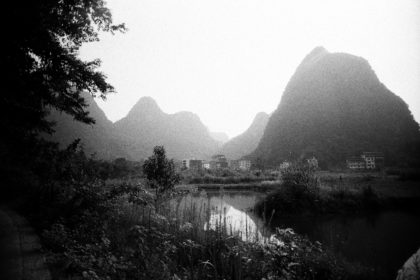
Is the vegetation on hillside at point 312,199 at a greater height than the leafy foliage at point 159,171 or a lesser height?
lesser

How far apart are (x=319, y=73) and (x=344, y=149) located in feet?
240

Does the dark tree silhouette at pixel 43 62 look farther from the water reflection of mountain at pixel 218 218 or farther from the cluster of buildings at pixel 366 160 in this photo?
the cluster of buildings at pixel 366 160

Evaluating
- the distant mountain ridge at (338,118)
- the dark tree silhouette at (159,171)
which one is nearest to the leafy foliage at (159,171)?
the dark tree silhouette at (159,171)

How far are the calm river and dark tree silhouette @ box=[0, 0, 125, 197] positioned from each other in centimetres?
449

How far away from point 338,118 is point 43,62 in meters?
126

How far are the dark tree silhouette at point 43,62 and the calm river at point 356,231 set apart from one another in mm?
4493

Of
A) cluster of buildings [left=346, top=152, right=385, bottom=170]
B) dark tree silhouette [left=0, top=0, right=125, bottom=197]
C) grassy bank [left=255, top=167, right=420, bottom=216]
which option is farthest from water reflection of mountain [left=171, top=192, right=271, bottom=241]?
cluster of buildings [left=346, top=152, right=385, bottom=170]

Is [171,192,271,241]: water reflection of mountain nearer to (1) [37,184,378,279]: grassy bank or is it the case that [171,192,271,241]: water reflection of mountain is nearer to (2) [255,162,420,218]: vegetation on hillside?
(1) [37,184,378,279]: grassy bank

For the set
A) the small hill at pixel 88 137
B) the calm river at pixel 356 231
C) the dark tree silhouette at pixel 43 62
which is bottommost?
the calm river at pixel 356 231

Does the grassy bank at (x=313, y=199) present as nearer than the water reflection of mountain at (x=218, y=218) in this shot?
No

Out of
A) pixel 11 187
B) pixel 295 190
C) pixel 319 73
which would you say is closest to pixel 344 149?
pixel 319 73

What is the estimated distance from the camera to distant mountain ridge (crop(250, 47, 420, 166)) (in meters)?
93.4

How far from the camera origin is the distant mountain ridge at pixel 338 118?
93.4 meters

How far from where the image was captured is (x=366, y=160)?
81.9 m
